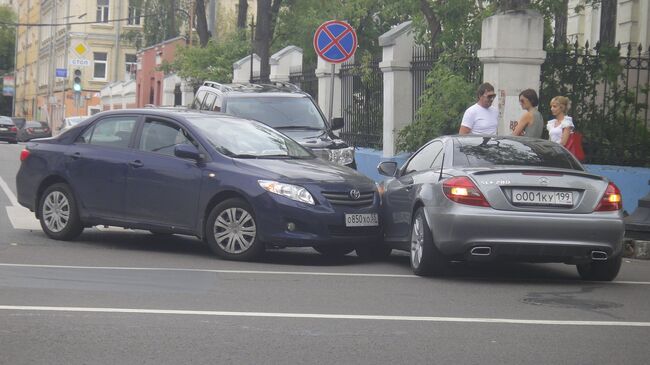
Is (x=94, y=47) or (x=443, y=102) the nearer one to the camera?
(x=443, y=102)

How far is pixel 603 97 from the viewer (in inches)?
721

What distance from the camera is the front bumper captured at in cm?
1155

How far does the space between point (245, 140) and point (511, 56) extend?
19.8ft

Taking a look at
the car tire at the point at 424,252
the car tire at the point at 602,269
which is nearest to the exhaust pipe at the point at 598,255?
the car tire at the point at 602,269

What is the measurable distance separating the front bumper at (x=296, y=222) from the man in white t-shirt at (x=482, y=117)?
3.70 meters

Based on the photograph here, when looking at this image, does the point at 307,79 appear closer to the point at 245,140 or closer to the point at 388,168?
the point at 245,140

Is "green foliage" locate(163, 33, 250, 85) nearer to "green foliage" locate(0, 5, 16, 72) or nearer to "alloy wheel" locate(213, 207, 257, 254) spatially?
"alloy wheel" locate(213, 207, 257, 254)

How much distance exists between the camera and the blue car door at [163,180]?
12.2 meters

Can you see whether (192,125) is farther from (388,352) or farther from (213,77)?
(213,77)

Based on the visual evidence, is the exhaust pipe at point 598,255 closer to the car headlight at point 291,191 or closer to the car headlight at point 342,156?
the car headlight at point 291,191

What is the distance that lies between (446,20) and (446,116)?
5.29m

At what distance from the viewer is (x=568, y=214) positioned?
10.6 metres

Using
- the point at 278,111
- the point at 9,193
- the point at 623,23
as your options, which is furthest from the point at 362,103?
the point at 623,23

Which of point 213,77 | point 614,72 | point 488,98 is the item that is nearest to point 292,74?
point 213,77
